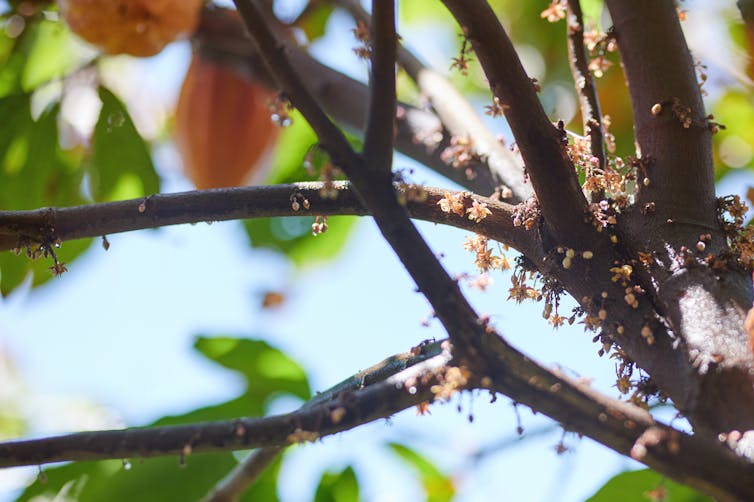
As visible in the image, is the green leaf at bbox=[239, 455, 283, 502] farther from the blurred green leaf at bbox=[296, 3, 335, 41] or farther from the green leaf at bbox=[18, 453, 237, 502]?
the blurred green leaf at bbox=[296, 3, 335, 41]

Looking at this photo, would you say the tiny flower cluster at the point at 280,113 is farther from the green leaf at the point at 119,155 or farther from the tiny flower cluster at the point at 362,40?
the green leaf at the point at 119,155

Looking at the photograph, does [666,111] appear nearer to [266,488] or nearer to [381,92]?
[381,92]

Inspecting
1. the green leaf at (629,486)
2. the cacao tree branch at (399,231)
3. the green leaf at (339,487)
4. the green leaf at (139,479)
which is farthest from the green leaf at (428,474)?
the cacao tree branch at (399,231)

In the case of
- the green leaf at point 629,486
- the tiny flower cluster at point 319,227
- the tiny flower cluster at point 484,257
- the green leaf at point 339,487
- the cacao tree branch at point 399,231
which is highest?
the green leaf at point 339,487

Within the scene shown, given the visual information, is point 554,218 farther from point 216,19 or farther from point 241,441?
point 216,19

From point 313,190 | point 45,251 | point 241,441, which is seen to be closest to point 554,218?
point 313,190

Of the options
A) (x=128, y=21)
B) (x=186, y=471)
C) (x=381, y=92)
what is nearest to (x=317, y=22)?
(x=128, y=21)

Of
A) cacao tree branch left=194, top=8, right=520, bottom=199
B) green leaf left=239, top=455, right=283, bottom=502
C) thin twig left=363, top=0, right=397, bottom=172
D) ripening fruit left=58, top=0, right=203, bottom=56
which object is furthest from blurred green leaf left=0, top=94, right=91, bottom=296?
thin twig left=363, top=0, right=397, bottom=172
